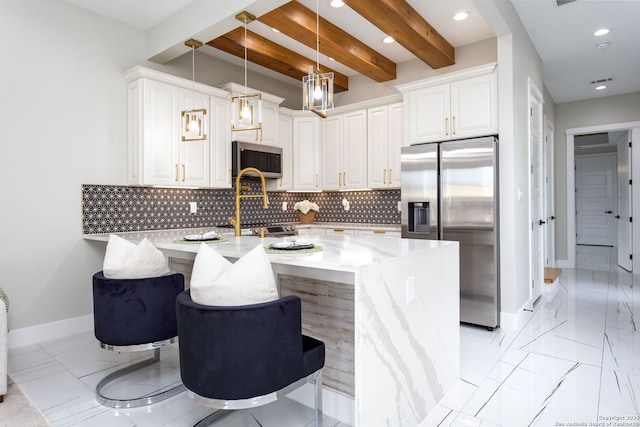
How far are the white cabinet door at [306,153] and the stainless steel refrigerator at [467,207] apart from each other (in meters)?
1.71

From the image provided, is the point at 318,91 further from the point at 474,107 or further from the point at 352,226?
the point at 352,226

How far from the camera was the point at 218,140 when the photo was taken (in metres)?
4.15

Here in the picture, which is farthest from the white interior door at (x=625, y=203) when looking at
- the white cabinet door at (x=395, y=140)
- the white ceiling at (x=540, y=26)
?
the white cabinet door at (x=395, y=140)

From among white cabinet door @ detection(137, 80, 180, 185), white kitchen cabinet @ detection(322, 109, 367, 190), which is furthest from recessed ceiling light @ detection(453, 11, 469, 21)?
white cabinet door @ detection(137, 80, 180, 185)

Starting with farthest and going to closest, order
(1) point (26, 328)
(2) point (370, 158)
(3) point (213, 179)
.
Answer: (2) point (370, 158) → (3) point (213, 179) → (1) point (26, 328)

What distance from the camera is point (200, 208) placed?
4.34 metres

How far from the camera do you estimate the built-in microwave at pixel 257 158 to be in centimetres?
427

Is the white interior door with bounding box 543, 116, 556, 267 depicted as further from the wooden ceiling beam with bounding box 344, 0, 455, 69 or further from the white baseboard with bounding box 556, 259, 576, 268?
the wooden ceiling beam with bounding box 344, 0, 455, 69

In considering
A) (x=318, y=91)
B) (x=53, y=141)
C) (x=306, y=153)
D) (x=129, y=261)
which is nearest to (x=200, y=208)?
(x=53, y=141)

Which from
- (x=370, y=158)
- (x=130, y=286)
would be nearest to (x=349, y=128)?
(x=370, y=158)

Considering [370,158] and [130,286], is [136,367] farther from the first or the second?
[370,158]

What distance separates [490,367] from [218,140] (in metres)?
3.39

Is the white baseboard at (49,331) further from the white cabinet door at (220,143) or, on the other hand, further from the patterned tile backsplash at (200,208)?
the white cabinet door at (220,143)

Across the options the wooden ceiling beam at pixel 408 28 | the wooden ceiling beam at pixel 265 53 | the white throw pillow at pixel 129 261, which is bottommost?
the white throw pillow at pixel 129 261
